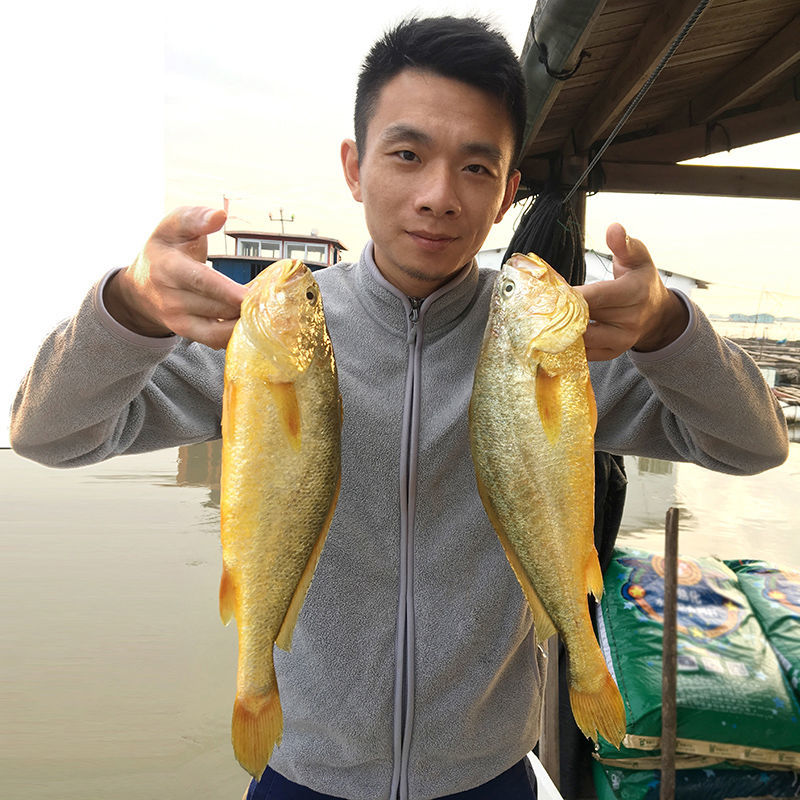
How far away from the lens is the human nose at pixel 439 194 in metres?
1.53

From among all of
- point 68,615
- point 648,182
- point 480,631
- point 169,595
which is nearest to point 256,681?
point 480,631

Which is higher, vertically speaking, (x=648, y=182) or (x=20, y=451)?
(x=648, y=182)

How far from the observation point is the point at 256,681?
1325 millimetres

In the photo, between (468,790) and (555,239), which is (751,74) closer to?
(555,239)

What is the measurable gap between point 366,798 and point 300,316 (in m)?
1.43

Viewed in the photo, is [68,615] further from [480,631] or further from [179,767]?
[480,631]

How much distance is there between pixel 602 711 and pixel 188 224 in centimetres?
141

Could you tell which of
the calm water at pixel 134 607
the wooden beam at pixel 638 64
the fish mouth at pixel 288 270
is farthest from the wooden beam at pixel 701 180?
the calm water at pixel 134 607

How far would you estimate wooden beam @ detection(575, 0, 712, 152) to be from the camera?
2.72 m

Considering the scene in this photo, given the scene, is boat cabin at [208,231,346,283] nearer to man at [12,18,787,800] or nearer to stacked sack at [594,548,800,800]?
stacked sack at [594,548,800,800]

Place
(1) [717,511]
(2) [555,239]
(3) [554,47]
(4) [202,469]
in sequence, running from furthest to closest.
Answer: (4) [202,469]
(1) [717,511]
(2) [555,239]
(3) [554,47]

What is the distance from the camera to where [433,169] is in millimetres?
1563

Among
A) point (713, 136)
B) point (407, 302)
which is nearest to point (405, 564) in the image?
point (407, 302)

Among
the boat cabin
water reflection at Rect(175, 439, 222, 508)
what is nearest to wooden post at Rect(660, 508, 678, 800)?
the boat cabin
